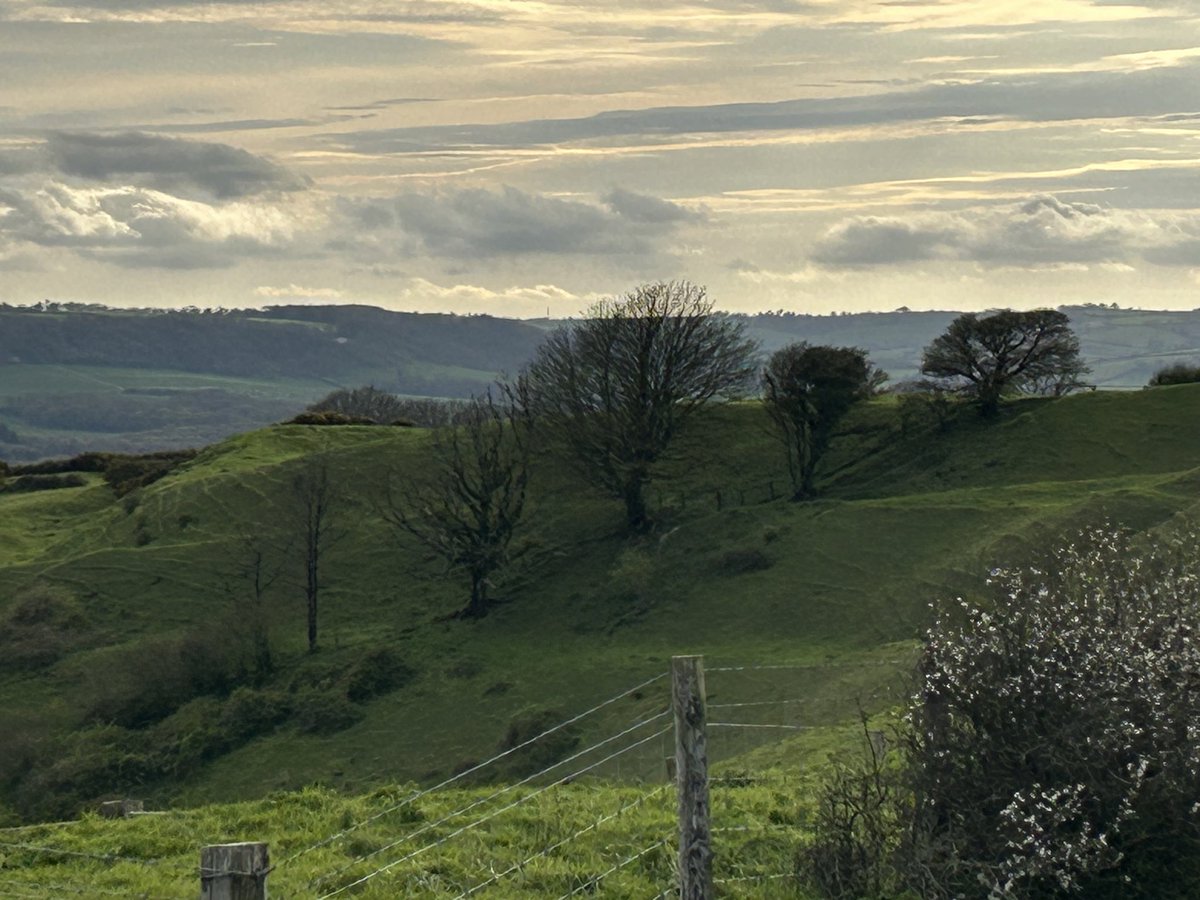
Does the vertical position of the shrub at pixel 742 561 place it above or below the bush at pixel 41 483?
below

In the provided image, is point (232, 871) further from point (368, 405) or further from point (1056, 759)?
point (368, 405)

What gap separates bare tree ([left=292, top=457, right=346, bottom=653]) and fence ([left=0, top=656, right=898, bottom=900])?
165 ft

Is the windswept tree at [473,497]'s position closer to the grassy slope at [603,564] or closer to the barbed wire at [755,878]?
the grassy slope at [603,564]

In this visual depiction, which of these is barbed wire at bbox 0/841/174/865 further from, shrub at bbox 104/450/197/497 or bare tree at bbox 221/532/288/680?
shrub at bbox 104/450/197/497

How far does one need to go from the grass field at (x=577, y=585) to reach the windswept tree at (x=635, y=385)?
2751mm

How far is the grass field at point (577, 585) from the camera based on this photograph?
2077 inches

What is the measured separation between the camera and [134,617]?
242 ft

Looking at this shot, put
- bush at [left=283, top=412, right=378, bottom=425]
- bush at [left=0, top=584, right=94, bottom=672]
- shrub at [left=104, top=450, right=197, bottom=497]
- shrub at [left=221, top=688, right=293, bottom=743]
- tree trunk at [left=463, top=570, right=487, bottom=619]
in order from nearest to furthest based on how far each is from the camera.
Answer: shrub at [left=221, top=688, right=293, bottom=743], bush at [left=0, top=584, right=94, bottom=672], tree trunk at [left=463, top=570, right=487, bottom=619], shrub at [left=104, top=450, right=197, bottom=497], bush at [left=283, top=412, right=378, bottom=425]

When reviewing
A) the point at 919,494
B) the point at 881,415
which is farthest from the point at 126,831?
the point at 881,415

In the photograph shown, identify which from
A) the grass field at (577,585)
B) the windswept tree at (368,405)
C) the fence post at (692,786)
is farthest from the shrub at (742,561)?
the windswept tree at (368,405)

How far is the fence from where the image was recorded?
13.2m

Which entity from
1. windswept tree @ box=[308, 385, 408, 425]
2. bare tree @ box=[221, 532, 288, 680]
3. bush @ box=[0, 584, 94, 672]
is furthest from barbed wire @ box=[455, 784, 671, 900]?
windswept tree @ box=[308, 385, 408, 425]

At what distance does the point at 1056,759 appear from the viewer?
44.5 feet

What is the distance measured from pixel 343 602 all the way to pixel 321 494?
8.17 metres
